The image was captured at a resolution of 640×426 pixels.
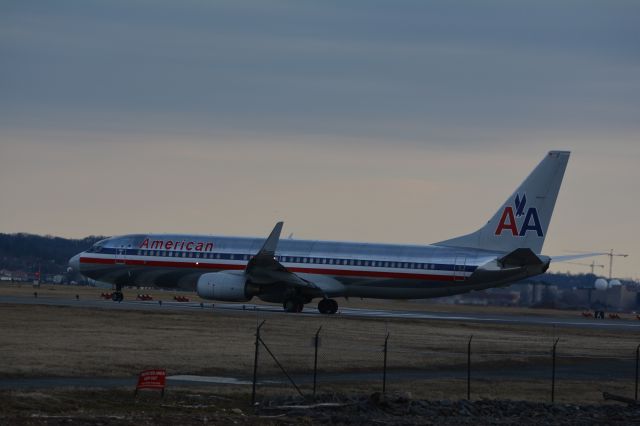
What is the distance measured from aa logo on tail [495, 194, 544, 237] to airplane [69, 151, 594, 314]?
0.19 feet

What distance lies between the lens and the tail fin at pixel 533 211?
2771 inches

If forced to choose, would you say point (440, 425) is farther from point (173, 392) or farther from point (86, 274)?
point (86, 274)

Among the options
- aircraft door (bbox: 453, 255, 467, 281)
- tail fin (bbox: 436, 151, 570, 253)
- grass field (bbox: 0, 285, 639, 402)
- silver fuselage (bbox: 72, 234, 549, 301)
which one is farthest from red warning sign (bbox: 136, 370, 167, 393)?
tail fin (bbox: 436, 151, 570, 253)

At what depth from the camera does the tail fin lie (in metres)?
70.4

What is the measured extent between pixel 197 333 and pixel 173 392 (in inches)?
756

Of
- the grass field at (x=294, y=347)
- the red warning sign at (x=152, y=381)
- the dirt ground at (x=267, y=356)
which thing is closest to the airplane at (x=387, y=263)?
the grass field at (x=294, y=347)

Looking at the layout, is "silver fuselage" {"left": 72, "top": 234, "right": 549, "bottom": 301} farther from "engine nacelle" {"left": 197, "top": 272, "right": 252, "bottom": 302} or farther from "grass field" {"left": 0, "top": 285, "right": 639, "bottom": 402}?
"grass field" {"left": 0, "top": 285, "right": 639, "bottom": 402}

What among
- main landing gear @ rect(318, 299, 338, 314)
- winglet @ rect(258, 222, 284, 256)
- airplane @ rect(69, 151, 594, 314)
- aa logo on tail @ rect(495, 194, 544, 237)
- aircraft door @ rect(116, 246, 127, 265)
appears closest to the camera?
winglet @ rect(258, 222, 284, 256)

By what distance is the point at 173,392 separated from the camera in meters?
32.1

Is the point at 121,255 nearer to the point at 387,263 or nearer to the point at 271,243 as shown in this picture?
the point at 271,243

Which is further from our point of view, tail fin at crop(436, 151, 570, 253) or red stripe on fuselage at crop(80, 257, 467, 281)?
tail fin at crop(436, 151, 570, 253)

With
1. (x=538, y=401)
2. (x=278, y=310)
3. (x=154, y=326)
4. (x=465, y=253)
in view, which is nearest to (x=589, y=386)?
(x=538, y=401)

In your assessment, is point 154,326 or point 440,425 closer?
point 440,425

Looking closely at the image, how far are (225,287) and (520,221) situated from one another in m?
17.1
